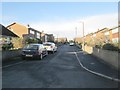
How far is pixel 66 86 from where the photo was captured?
8.93m

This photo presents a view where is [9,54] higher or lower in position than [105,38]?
lower

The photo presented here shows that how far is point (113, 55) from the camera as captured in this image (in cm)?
1608

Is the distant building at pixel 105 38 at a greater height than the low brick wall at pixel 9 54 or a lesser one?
greater

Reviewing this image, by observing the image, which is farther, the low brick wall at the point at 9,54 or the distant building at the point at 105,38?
the distant building at the point at 105,38

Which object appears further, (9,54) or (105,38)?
(105,38)

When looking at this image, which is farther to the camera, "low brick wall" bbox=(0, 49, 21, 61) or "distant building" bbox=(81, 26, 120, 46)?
"distant building" bbox=(81, 26, 120, 46)

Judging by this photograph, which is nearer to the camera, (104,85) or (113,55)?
(104,85)

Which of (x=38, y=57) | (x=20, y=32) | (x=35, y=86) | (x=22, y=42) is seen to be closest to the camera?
(x=35, y=86)

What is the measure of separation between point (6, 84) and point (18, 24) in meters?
77.2

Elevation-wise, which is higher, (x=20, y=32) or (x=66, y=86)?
(x=20, y=32)

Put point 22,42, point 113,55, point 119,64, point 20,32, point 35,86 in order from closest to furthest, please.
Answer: point 35,86 < point 119,64 < point 113,55 < point 22,42 < point 20,32

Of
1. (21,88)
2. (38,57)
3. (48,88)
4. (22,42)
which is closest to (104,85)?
(48,88)

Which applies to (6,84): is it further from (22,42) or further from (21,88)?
(22,42)

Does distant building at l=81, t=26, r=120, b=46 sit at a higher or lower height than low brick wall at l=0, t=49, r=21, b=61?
higher
